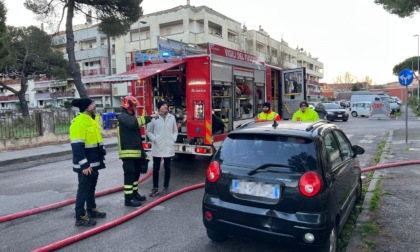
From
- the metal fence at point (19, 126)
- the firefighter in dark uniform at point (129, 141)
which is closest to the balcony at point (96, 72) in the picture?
the metal fence at point (19, 126)

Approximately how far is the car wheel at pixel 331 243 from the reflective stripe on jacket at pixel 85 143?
314cm

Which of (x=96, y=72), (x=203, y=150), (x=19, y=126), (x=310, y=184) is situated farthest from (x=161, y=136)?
(x=96, y=72)

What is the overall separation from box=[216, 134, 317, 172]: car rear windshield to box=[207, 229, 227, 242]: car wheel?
0.86 m

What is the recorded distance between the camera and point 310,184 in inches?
123

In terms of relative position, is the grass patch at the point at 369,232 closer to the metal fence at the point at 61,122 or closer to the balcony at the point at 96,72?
the metal fence at the point at 61,122

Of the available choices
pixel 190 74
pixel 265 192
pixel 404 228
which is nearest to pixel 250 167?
pixel 265 192

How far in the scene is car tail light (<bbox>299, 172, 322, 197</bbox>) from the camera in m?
3.11

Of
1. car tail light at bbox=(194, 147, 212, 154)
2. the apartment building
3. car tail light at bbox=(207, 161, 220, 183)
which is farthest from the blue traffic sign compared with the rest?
the apartment building

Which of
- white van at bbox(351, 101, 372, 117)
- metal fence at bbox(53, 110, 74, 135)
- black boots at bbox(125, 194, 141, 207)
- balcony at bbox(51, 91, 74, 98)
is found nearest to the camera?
black boots at bbox(125, 194, 141, 207)

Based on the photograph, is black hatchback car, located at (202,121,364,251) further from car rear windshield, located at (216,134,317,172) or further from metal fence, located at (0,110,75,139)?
metal fence, located at (0,110,75,139)

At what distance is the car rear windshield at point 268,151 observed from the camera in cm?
329

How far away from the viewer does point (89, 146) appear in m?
4.69

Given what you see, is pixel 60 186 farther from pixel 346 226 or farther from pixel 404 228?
pixel 404 228

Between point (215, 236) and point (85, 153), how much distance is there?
7.21 ft
